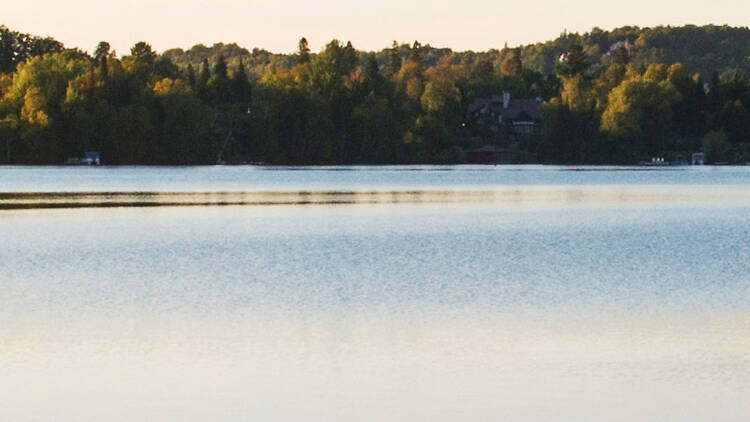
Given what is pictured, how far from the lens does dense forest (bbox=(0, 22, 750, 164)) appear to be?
142250mm

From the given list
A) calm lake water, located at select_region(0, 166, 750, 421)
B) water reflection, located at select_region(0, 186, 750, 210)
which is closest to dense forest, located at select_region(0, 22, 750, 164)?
water reflection, located at select_region(0, 186, 750, 210)

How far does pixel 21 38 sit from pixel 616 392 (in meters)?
192

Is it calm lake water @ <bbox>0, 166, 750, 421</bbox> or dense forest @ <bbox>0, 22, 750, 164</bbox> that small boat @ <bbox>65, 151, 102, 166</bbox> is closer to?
dense forest @ <bbox>0, 22, 750, 164</bbox>

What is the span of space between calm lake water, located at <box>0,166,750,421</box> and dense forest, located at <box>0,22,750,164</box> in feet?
315

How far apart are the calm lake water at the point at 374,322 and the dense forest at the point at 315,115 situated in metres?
95.9

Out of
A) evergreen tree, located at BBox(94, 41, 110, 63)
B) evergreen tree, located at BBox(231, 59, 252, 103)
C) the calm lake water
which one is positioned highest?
evergreen tree, located at BBox(94, 41, 110, 63)

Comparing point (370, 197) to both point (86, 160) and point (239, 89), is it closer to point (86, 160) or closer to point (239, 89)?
point (86, 160)

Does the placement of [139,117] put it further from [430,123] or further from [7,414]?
[7,414]

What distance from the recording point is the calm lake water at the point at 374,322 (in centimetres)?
1482

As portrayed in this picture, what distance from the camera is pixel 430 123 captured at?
166m

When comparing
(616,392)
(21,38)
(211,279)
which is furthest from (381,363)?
(21,38)

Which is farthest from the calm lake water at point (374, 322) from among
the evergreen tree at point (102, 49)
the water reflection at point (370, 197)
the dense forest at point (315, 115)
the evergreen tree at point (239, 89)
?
the evergreen tree at point (102, 49)

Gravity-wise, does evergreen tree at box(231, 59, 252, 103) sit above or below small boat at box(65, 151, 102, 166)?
above

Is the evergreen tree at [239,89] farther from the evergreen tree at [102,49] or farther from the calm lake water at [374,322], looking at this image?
the calm lake water at [374,322]
